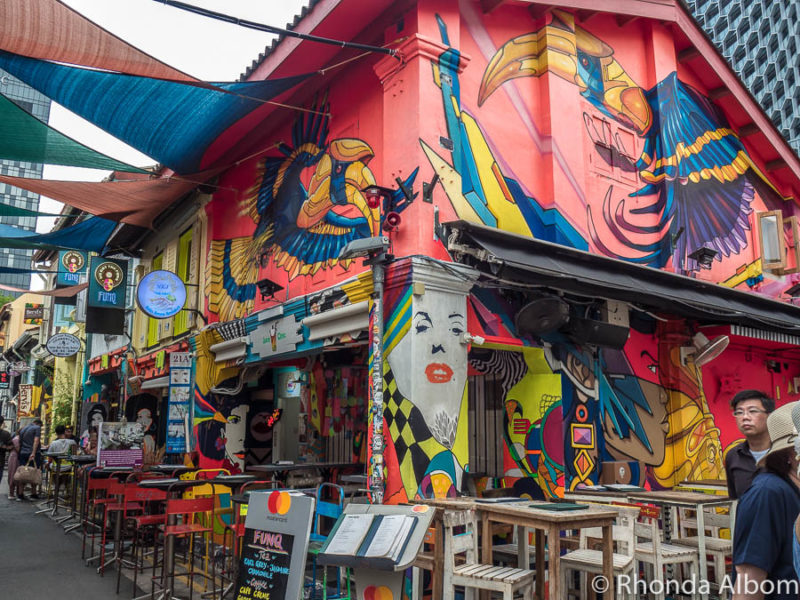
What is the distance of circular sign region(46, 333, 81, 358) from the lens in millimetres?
17000

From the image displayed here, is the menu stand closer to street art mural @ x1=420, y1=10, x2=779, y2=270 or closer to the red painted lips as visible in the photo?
the red painted lips

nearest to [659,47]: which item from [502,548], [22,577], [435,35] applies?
[435,35]

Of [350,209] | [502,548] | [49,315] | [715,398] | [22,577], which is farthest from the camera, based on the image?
[49,315]

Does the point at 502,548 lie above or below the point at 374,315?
below

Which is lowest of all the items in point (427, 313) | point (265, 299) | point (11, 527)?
point (11, 527)

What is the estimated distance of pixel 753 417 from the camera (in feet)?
13.4

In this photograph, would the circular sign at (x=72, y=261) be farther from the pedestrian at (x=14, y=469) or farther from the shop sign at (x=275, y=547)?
the shop sign at (x=275, y=547)

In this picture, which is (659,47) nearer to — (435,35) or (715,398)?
(435,35)

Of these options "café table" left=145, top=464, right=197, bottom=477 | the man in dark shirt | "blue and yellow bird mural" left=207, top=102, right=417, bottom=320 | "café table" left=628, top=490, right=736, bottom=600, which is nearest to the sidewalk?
"café table" left=145, top=464, right=197, bottom=477

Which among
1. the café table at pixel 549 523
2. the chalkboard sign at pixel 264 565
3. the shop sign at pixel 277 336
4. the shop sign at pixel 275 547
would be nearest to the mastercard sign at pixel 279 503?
the shop sign at pixel 275 547

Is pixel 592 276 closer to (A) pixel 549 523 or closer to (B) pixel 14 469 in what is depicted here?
(A) pixel 549 523

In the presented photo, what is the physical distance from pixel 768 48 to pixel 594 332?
6546cm

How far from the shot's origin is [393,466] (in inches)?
262

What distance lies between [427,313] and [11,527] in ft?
29.2
